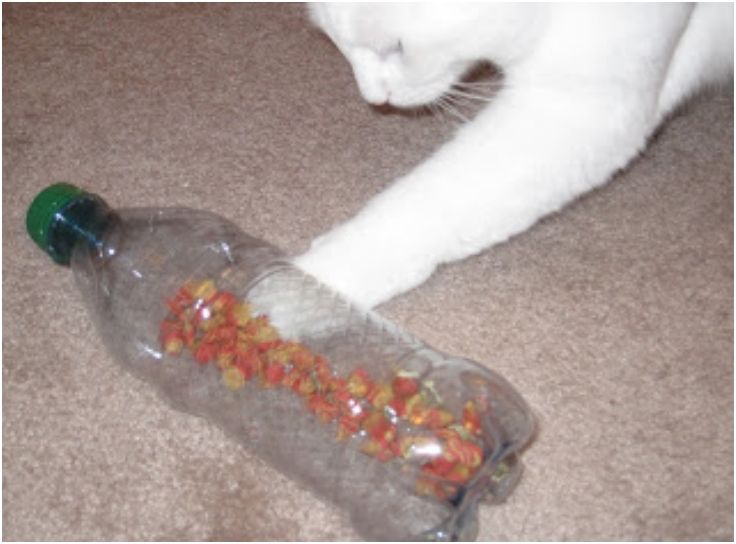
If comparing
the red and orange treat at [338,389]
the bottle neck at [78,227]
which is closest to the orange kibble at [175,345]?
the red and orange treat at [338,389]

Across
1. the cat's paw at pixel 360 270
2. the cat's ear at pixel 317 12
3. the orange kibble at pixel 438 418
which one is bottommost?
the orange kibble at pixel 438 418

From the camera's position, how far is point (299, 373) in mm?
740

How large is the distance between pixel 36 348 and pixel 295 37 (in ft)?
1.65

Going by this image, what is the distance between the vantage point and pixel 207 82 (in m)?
1.04

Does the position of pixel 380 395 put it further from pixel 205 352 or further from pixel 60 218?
pixel 60 218

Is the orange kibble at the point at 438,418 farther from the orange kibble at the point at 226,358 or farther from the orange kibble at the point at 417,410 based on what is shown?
the orange kibble at the point at 226,358

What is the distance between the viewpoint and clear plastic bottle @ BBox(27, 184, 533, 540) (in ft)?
2.29

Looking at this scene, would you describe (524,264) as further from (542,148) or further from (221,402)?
(221,402)

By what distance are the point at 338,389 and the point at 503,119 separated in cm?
27

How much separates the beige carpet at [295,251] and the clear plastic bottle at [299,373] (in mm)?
26

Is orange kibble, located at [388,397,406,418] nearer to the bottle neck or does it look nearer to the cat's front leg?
the cat's front leg

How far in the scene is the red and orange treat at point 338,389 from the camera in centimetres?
69

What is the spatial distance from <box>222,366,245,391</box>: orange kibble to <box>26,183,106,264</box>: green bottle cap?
0.61 ft

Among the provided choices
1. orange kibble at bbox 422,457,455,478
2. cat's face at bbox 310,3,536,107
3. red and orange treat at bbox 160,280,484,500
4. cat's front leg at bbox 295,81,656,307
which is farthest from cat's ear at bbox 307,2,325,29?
orange kibble at bbox 422,457,455,478
